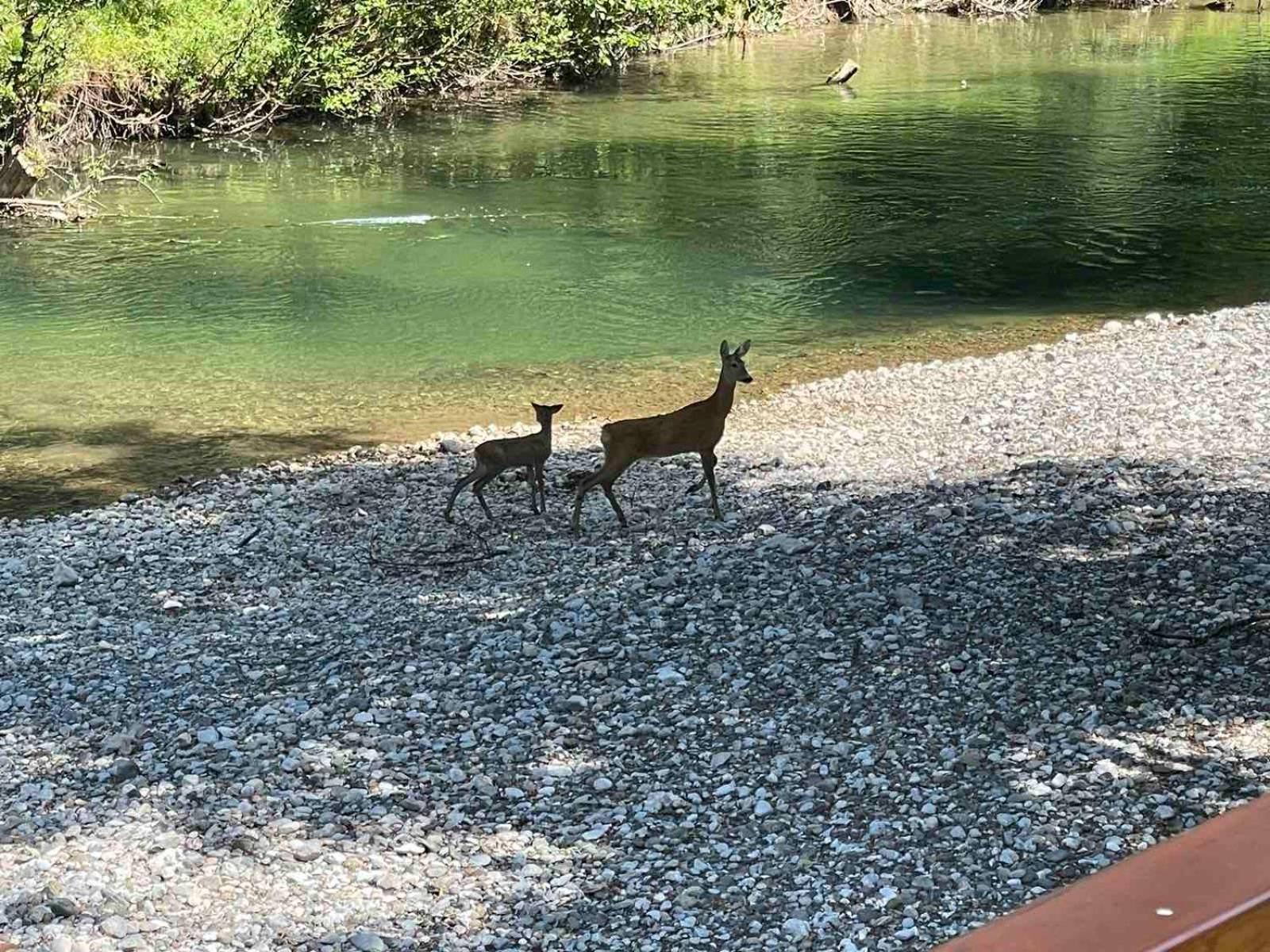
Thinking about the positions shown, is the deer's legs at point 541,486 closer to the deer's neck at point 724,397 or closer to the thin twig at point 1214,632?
the deer's neck at point 724,397

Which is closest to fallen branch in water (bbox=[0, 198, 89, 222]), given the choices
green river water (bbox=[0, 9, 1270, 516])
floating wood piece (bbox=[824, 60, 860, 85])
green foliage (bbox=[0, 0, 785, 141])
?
green river water (bbox=[0, 9, 1270, 516])

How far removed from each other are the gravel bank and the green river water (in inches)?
151

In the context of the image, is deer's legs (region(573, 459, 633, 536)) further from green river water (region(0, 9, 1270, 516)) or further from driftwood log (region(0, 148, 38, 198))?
driftwood log (region(0, 148, 38, 198))

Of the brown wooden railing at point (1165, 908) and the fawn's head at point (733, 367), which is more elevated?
the brown wooden railing at point (1165, 908)

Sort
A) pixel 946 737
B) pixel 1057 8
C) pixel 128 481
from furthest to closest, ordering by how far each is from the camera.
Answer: pixel 1057 8 < pixel 128 481 < pixel 946 737

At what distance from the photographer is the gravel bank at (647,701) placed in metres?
6.06

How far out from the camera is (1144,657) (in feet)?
24.9

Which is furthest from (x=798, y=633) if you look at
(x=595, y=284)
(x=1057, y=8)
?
(x=1057, y=8)

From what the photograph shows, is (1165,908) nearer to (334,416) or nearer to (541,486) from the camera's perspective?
(541,486)

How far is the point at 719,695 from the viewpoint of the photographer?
7770mm

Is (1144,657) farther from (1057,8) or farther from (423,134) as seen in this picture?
(1057,8)

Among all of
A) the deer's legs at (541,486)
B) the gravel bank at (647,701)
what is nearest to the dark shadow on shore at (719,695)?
the gravel bank at (647,701)

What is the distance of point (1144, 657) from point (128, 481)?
9282mm

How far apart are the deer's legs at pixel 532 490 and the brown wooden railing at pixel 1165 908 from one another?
32.3 feet
